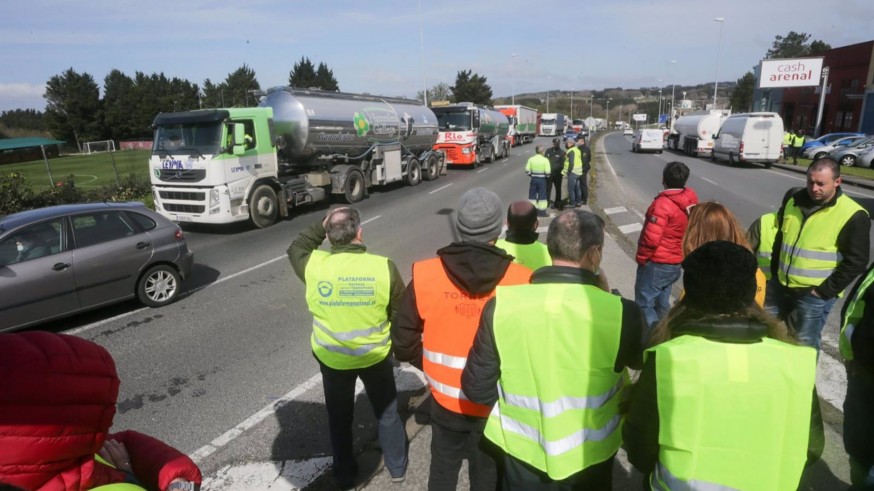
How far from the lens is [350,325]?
3027 millimetres

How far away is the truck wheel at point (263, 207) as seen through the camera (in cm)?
1233

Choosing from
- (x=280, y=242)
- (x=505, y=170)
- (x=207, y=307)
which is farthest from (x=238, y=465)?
(x=505, y=170)

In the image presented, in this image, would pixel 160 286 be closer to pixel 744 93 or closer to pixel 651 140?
pixel 651 140

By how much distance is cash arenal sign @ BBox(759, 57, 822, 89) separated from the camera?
39.5 metres

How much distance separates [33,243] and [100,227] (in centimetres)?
78

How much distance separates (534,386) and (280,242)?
31.5 ft

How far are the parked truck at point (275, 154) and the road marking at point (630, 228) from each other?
8211 millimetres

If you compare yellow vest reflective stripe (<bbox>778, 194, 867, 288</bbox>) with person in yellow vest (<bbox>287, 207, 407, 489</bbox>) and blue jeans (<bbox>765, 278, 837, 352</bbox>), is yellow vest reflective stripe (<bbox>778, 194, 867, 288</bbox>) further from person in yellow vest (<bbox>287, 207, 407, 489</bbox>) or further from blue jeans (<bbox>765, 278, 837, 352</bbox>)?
person in yellow vest (<bbox>287, 207, 407, 489</bbox>)

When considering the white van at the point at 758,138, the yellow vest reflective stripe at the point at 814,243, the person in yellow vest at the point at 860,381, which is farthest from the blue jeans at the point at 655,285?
the white van at the point at 758,138

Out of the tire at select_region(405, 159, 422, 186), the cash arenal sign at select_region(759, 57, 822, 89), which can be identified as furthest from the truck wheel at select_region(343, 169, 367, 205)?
the cash arenal sign at select_region(759, 57, 822, 89)

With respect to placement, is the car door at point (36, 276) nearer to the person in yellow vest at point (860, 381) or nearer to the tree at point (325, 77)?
the person in yellow vest at point (860, 381)

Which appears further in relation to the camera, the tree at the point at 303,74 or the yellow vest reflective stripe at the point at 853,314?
the tree at the point at 303,74

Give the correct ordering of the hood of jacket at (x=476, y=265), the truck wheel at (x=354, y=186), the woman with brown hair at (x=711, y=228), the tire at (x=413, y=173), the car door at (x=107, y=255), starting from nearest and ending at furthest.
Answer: the hood of jacket at (x=476, y=265)
the woman with brown hair at (x=711, y=228)
the car door at (x=107, y=255)
the truck wheel at (x=354, y=186)
the tire at (x=413, y=173)

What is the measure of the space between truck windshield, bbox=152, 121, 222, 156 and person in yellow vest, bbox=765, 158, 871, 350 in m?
10.9
